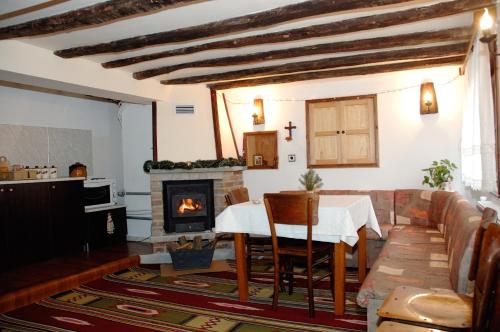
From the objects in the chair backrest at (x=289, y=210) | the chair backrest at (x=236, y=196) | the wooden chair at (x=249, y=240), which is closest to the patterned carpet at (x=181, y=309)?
the wooden chair at (x=249, y=240)

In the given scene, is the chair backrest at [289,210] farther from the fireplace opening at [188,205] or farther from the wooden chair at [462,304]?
the fireplace opening at [188,205]

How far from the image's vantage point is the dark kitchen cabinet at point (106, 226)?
5.78 meters

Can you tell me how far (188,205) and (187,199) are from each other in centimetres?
9

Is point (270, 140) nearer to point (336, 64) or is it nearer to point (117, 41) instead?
point (336, 64)

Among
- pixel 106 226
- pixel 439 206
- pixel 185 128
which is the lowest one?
pixel 106 226

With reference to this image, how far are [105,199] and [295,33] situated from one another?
3906 mm

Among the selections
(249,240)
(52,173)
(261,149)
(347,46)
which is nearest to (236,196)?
(249,240)

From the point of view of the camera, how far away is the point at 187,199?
5.61 metres

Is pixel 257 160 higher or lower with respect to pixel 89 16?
lower

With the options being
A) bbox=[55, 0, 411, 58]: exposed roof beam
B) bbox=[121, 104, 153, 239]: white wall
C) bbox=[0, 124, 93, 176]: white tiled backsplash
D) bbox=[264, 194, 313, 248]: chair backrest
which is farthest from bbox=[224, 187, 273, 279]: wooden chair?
bbox=[0, 124, 93, 176]: white tiled backsplash

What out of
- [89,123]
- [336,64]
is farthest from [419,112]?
[89,123]

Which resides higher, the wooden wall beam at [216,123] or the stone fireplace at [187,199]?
the wooden wall beam at [216,123]

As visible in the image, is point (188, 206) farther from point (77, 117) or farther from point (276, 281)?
point (276, 281)

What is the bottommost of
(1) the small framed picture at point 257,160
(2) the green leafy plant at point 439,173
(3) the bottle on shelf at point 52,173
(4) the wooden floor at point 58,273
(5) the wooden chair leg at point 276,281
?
(4) the wooden floor at point 58,273
